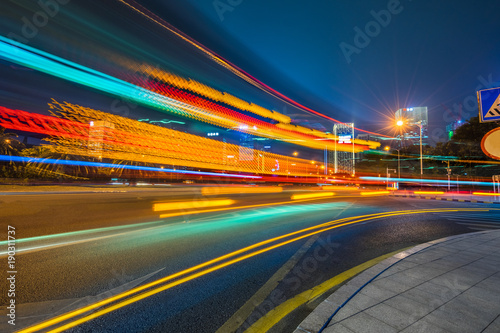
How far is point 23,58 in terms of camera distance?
11.6 meters

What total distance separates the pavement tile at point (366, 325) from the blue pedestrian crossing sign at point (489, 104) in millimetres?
4755

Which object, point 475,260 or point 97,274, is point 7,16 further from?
point 475,260

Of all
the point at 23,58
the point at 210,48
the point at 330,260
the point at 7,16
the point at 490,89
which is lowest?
the point at 330,260

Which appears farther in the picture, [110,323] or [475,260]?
[475,260]

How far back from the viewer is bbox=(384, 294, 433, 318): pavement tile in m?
2.80

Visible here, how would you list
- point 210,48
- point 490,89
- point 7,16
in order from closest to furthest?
point 490,89
point 7,16
point 210,48

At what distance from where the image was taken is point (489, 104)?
472 cm

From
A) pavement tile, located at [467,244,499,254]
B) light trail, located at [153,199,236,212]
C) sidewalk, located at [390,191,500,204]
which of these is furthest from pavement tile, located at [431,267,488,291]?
sidewalk, located at [390,191,500,204]

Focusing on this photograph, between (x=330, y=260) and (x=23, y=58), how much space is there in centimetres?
1612

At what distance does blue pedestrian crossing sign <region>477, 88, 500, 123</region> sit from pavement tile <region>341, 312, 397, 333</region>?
4.76 metres

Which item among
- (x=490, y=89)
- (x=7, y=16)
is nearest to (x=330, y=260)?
(x=490, y=89)

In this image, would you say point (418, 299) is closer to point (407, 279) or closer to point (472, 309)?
point (472, 309)

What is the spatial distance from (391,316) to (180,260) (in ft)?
12.0

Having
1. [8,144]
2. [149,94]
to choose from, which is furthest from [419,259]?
[8,144]
